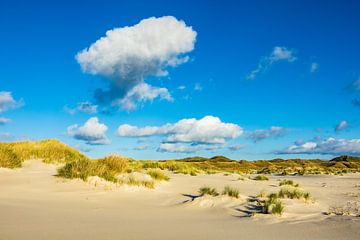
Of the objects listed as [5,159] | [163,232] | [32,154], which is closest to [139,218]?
[163,232]

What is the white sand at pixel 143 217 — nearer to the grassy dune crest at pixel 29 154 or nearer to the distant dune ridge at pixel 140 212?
the distant dune ridge at pixel 140 212

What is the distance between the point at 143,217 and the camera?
7891 millimetres

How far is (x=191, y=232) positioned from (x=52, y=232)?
2198 mm

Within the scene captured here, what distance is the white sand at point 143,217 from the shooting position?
19.6ft

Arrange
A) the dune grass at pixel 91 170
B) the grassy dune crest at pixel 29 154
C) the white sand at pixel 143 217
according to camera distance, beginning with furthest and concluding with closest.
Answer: the grassy dune crest at pixel 29 154 < the dune grass at pixel 91 170 < the white sand at pixel 143 217

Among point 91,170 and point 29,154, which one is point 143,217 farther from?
point 29,154

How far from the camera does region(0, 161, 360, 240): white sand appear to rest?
598cm

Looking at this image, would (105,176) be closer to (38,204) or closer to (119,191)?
(119,191)

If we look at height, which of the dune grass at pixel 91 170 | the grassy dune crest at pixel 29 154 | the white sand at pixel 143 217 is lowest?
the white sand at pixel 143 217

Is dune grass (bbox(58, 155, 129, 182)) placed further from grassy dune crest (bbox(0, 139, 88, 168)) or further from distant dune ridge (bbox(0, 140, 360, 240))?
grassy dune crest (bbox(0, 139, 88, 168))

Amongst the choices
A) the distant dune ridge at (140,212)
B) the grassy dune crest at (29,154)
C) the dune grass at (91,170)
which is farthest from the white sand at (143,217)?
the grassy dune crest at (29,154)

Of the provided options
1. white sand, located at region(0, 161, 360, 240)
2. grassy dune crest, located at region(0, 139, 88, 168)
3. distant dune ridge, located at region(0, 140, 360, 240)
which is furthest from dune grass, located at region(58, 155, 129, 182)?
grassy dune crest, located at region(0, 139, 88, 168)

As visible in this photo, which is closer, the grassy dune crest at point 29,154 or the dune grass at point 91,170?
the dune grass at point 91,170

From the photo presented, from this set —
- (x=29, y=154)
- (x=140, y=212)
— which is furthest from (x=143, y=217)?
(x=29, y=154)
